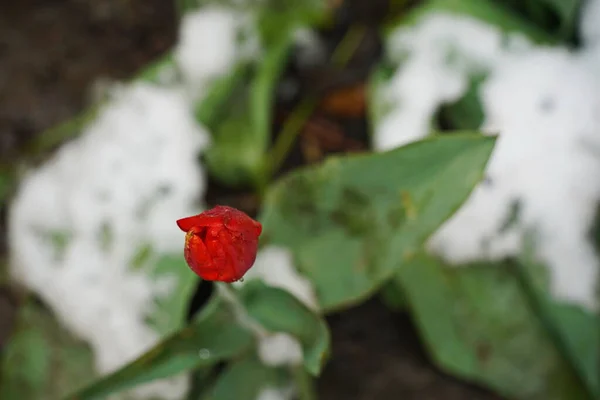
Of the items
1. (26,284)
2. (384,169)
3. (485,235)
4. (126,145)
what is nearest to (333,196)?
(384,169)

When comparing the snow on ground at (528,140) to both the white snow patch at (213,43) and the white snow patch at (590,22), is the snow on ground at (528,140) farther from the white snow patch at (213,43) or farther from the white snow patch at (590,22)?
the white snow patch at (213,43)

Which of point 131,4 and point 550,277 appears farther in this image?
point 131,4

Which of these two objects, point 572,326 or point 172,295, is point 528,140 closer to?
point 572,326

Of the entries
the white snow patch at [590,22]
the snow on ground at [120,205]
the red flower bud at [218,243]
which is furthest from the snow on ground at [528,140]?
the red flower bud at [218,243]

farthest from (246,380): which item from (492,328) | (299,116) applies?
(299,116)

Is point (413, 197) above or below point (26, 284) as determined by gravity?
above

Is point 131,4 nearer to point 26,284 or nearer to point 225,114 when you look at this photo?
point 225,114
